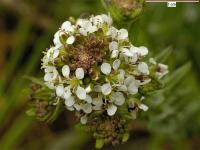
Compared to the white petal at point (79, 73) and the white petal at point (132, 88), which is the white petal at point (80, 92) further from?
the white petal at point (132, 88)

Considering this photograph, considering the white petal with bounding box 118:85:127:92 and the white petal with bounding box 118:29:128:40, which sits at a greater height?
the white petal with bounding box 118:29:128:40

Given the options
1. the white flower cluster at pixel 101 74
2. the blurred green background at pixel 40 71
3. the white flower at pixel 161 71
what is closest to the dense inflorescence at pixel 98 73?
the white flower cluster at pixel 101 74

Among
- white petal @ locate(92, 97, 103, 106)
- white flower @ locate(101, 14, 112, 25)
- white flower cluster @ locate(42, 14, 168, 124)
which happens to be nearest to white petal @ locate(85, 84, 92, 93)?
white flower cluster @ locate(42, 14, 168, 124)

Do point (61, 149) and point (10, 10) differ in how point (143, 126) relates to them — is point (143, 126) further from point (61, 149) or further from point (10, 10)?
point (10, 10)

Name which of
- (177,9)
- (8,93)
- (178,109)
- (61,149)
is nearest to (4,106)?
(8,93)

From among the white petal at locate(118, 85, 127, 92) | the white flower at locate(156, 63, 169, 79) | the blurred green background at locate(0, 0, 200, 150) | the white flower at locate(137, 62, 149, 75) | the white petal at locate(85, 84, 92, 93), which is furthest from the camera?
the blurred green background at locate(0, 0, 200, 150)

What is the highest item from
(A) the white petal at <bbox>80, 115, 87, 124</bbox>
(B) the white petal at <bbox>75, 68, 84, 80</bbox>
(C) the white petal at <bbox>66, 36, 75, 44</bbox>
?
(C) the white petal at <bbox>66, 36, 75, 44</bbox>

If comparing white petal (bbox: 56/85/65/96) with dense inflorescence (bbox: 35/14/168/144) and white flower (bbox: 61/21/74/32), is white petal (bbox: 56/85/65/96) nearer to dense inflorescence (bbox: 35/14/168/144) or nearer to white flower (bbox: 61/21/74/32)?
dense inflorescence (bbox: 35/14/168/144)
